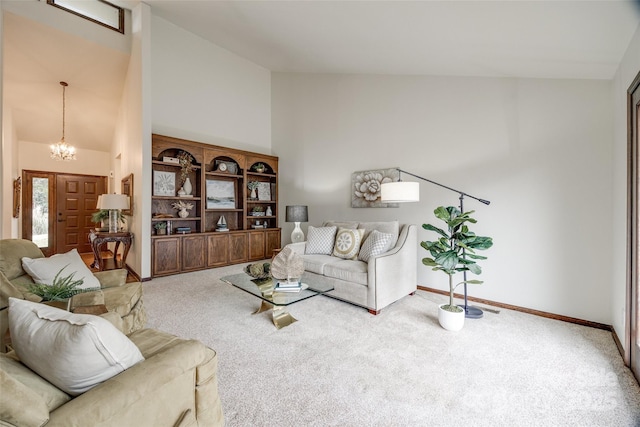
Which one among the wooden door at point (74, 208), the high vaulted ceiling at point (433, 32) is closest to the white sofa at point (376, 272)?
the high vaulted ceiling at point (433, 32)

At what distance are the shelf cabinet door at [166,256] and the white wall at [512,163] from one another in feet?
9.28

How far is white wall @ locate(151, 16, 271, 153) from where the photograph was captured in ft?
15.2

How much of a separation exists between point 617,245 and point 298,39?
13.8 ft

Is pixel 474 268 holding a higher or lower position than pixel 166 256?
higher

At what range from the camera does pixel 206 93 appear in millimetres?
5203

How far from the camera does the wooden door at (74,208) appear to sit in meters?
6.88

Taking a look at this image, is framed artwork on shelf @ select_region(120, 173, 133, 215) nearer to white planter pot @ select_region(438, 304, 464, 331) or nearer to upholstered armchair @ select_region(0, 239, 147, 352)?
upholstered armchair @ select_region(0, 239, 147, 352)

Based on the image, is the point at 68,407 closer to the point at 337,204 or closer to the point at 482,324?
the point at 482,324

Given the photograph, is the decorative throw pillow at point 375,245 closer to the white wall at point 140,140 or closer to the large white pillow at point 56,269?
the large white pillow at point 56,269

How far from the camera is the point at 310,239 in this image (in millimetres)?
4074

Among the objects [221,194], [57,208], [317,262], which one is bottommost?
[317,262]

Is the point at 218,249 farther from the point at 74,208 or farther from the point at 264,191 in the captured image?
the point at 74,208

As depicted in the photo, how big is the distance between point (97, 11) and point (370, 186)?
16.3ft

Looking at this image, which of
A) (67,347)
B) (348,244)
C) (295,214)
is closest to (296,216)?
(295,214)
